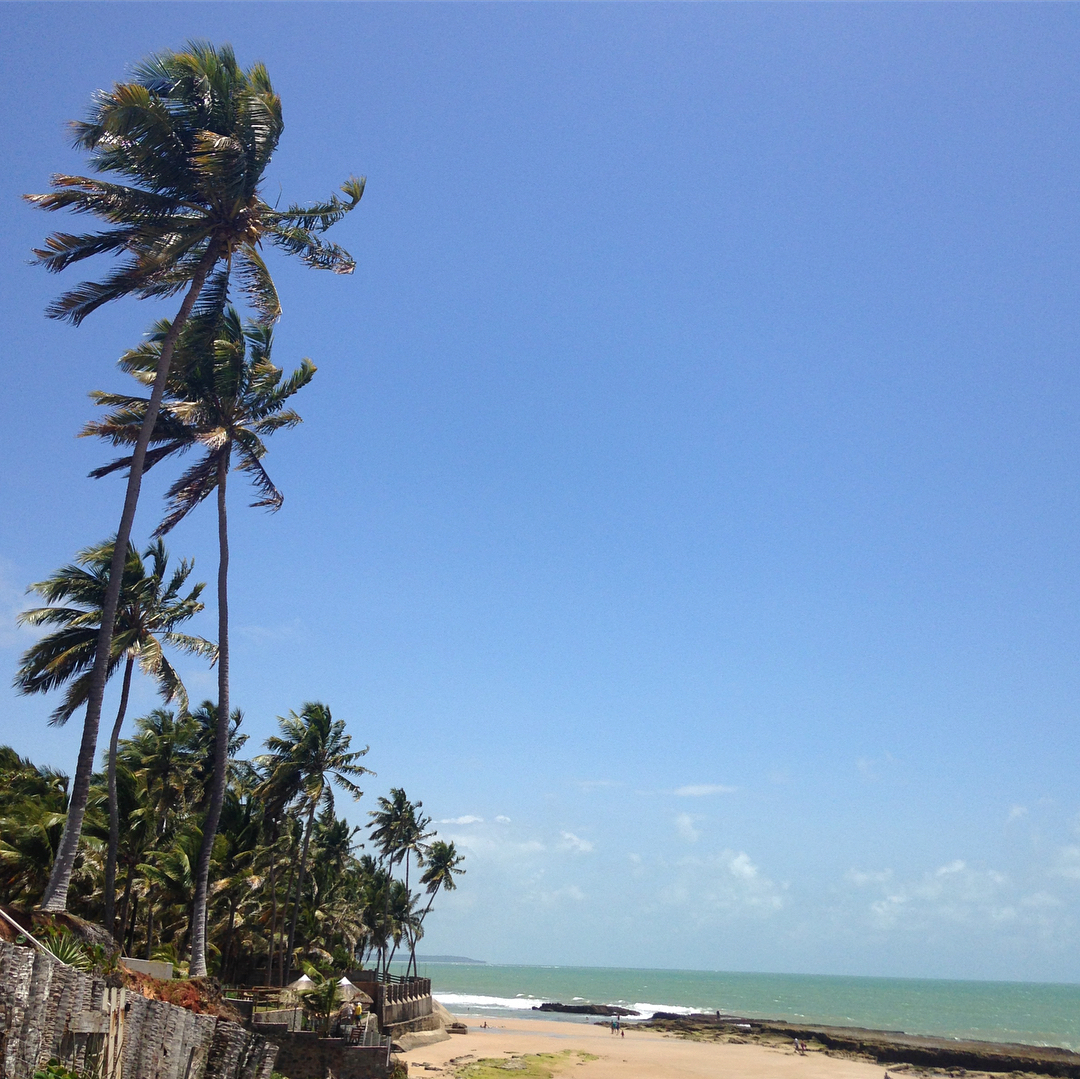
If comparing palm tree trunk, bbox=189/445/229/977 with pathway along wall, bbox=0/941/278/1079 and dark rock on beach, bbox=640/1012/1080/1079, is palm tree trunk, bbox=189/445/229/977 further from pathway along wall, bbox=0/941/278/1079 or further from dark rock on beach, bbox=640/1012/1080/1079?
dark rock on beach, bbox=640/1012/1080/1079

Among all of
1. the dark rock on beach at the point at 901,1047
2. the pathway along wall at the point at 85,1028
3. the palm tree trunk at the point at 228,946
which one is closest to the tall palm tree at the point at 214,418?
the pathway along wall at the point at 85,1028

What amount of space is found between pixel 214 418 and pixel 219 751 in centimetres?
910

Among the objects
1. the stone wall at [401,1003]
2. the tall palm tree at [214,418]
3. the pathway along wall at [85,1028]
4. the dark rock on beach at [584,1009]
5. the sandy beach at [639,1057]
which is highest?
the tall palm tree at [214,418]

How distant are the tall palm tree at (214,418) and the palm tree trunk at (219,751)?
0.09ft

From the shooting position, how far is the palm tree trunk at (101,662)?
672 inches

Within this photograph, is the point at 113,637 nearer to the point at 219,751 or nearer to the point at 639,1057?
the point at 219,751

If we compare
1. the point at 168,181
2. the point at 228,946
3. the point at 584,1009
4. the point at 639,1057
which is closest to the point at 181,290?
the point at 168,181

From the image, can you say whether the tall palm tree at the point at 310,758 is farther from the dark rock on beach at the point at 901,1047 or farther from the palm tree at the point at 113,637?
the dark rock on beach at the point at 901,1047

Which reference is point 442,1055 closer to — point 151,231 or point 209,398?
point 209,398

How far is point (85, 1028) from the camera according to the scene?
12.5 metres

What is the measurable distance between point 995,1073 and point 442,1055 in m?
33.5

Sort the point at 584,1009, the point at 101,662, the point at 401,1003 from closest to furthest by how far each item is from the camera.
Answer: the point at 101,662, the point at 401,1003, the point at 584,1009

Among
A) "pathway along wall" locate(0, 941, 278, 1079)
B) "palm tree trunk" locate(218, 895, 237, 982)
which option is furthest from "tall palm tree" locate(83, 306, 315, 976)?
"palm tree trunk" locate(218, 895, 237, 982)

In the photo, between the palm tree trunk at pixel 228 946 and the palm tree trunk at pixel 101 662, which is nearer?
the palm tree trunk at pixel 101 662
